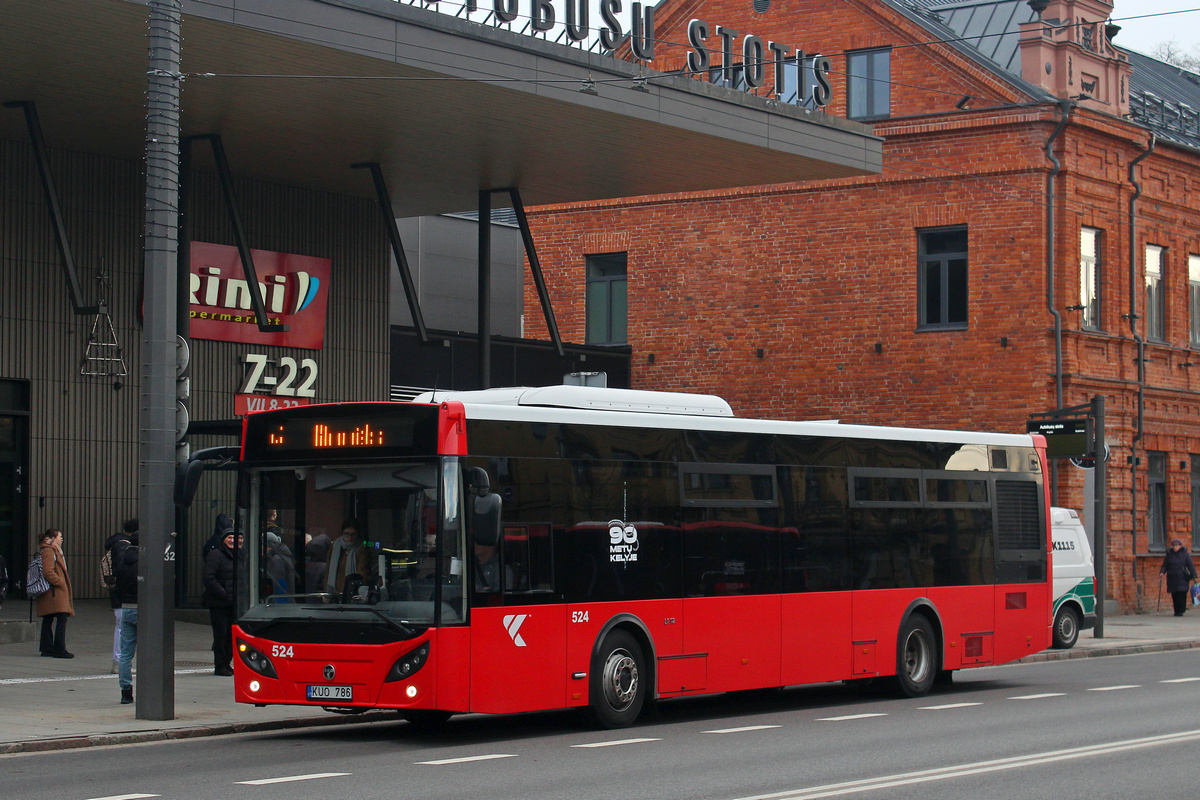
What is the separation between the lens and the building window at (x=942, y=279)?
1325 inches

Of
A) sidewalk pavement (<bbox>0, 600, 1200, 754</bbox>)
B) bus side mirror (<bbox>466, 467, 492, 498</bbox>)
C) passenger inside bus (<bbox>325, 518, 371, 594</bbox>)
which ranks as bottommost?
sidewalk pavement (<bbox>0, 600, 1200, 754</bbox>)

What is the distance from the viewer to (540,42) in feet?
68.0

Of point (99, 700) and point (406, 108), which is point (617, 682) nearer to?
point (99, 700)

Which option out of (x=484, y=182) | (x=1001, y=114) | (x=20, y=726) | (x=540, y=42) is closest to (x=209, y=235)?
(x=484, y=182)

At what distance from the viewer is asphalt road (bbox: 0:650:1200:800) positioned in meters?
10.5

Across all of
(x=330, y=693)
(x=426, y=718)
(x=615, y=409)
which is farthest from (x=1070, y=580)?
(x=330, y=693)

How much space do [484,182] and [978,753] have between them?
15.2 m

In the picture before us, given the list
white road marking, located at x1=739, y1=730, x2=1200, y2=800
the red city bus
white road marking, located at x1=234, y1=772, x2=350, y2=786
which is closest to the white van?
the red city bus

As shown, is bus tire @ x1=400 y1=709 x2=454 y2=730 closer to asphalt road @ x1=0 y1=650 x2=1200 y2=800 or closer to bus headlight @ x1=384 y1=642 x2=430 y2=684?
asphalt road @ x1=0 y1=650 x2=1200 y2=800

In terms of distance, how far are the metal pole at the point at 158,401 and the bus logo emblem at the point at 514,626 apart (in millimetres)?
3182

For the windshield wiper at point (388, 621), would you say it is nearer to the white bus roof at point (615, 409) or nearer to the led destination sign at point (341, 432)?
the led destination sign at point (341, 432)

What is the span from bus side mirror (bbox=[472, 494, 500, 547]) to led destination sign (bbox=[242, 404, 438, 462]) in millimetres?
602

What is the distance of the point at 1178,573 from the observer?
3341 centimetres

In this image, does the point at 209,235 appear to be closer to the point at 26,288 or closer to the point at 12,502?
the point at 26,288
